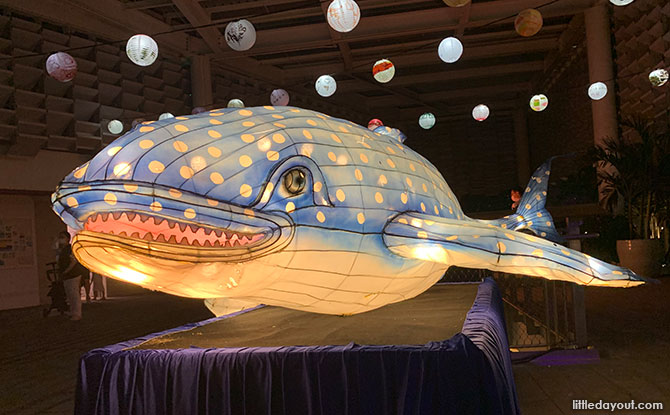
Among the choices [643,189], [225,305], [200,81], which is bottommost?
[225,305]

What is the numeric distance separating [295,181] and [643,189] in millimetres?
10468

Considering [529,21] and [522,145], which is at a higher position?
[522,145]

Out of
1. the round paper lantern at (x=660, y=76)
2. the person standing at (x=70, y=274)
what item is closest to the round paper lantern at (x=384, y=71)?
the round paper lantern at (x=660, y=76)

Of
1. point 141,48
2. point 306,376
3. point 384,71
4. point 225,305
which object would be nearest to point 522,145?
point 384,71

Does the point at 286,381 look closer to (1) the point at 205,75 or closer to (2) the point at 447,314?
(2) the point at 447,314

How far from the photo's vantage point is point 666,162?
33.3 feet

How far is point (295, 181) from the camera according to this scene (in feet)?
6.08

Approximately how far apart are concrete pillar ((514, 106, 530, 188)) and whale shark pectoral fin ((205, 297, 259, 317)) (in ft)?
65.0

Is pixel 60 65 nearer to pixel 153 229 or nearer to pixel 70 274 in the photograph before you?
pixel 70 274

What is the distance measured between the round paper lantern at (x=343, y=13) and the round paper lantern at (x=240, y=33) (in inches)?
45.2

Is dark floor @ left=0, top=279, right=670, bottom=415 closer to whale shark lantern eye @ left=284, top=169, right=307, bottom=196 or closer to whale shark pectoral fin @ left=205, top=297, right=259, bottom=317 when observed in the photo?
whale shark pectoral fin @ left=205, top=297, right=259, bottom=317

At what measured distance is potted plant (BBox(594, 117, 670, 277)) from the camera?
1015 cm

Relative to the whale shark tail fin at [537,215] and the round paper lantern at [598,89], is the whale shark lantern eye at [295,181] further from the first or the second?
the round paper lantern at [598,89]

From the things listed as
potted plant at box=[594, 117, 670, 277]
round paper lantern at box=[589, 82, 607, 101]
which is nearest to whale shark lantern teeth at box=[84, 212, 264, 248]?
round paper lantern at box=[589, 82, 607, 101]
